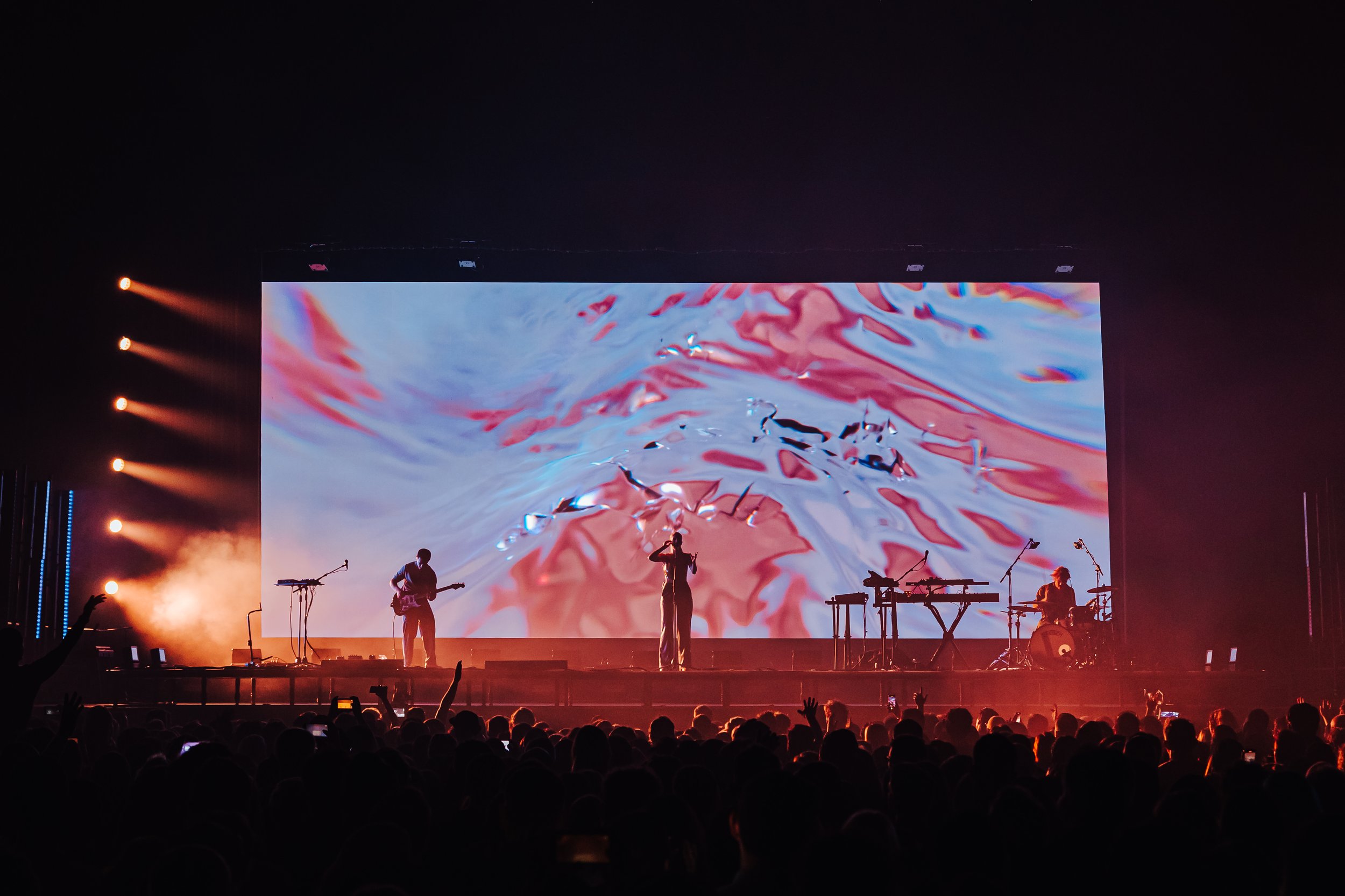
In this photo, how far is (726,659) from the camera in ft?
43.3

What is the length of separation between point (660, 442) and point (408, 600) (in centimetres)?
357

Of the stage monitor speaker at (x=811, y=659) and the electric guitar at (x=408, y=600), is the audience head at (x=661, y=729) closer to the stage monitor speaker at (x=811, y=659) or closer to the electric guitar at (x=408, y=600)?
the electric guitar at (x=408, y=600)

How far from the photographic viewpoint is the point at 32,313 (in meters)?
12.8

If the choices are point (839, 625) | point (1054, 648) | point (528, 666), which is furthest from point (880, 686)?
point (528, 666)

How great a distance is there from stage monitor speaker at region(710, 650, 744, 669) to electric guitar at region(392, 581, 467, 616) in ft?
10.2

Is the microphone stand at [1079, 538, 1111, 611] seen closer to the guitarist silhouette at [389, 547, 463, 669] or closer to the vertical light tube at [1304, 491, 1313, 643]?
the vertical light tube at [1304, 491, 1313, 643]

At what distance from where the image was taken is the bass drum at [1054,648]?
492 inches

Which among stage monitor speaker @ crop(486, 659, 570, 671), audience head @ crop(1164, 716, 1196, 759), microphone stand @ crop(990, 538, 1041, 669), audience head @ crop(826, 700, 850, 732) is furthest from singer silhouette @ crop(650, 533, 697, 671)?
audience head @ crop(1164, 716, 1196, 759)

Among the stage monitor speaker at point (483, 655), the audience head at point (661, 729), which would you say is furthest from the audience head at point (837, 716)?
the stage monitor speaker at point (483, 655)

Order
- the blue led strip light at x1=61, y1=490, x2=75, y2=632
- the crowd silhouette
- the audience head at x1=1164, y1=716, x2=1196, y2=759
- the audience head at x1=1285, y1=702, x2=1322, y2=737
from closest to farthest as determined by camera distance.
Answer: the crowd silhouette → the audience head at x1=1164, y1=716, x2=1196, y2=759 → the audience head at x1=1285, y1=702, x2=1322, y2=737 → the blue led strip light at x1=61, y1=490, x2=75, y2=632

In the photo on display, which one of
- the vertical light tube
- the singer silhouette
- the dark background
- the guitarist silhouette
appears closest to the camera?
the dark background

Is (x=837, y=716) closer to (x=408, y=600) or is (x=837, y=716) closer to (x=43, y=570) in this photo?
(x=408, y=600)

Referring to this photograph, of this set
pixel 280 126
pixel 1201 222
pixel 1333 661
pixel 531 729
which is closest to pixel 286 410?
pixel 280 126

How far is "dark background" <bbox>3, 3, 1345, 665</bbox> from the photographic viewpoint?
11234mm
